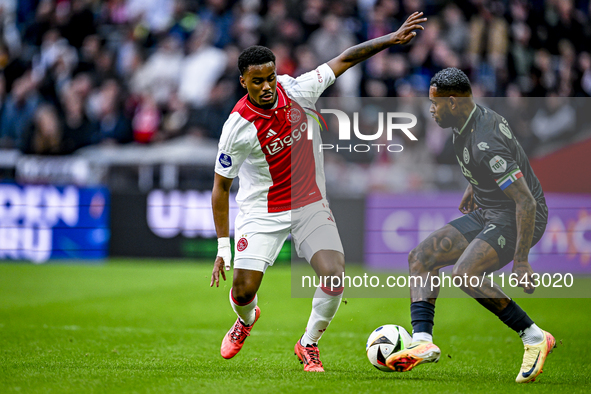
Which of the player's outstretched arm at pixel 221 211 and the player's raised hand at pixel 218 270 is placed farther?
the player's outstretched arm at pixel 221 211

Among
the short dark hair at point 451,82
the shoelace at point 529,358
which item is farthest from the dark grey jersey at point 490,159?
the shoelace at point 529,358

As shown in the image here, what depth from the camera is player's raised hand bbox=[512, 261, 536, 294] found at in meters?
4.54

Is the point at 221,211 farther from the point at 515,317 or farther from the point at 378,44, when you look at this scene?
the point at 515,317

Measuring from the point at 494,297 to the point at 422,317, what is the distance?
51cm

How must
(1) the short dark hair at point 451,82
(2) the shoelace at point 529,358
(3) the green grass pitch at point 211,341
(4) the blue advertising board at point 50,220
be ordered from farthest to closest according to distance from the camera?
(4) the blue advertising board at point 50,220, (1) the short dark hair at point 451,82, (2) the shoelace at point 529,358, (3) the green grass pitch at point 211,341

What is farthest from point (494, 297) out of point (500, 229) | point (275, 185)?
point (275, 185)

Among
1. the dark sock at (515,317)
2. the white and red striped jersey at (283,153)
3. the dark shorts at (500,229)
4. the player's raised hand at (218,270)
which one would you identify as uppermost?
the white and red striped jersey at (283,153)

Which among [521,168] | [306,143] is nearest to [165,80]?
[306,143]

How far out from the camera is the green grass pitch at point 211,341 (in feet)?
14.6

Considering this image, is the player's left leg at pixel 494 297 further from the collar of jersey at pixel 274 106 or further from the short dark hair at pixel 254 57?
the short dark hair at pixel 254 57

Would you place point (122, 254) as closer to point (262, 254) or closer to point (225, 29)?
point (225, 29)

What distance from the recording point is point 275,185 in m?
5.12

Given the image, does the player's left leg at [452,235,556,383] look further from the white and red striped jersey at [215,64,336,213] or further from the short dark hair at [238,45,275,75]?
the short dark hair at [238,45,275,75]

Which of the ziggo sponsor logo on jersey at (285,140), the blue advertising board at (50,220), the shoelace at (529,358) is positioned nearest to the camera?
the shoelace at (529,358)
